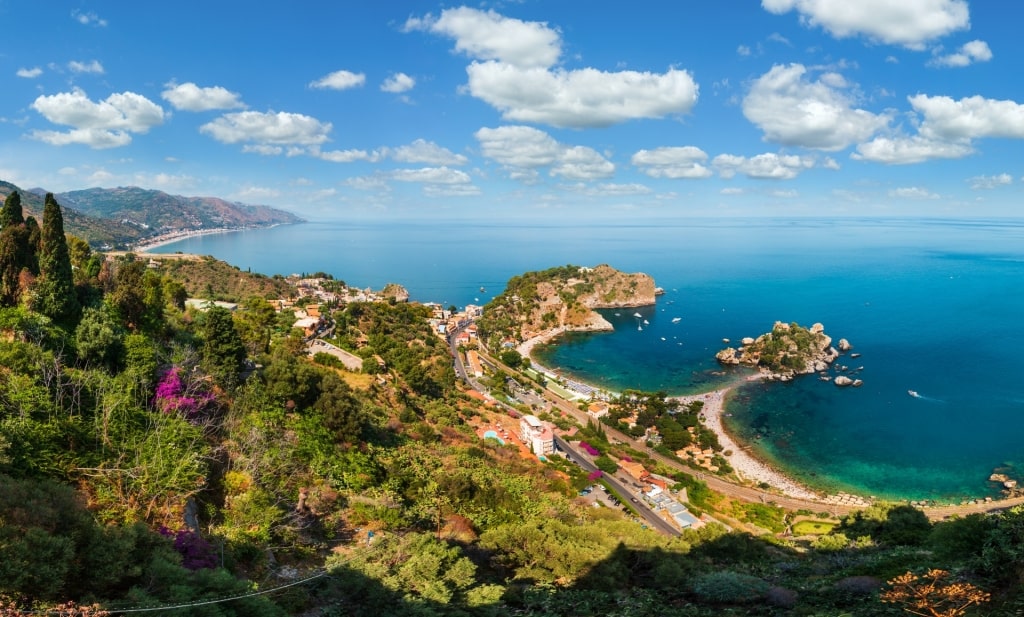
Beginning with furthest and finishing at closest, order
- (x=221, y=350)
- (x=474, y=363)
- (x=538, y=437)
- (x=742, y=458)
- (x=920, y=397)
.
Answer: (x=474, y=363), (x=920, y=397), (x=742, y=458), (x=538, y=437), (x=221, y=350)

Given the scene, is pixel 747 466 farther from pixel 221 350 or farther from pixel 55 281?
pixel 55 281

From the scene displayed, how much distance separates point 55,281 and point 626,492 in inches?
1016

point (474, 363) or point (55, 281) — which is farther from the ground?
point (55, 281)

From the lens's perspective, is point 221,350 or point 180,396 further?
point 221,350

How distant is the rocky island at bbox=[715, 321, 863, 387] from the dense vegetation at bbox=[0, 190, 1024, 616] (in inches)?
1408

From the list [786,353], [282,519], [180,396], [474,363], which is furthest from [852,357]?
[180,396]

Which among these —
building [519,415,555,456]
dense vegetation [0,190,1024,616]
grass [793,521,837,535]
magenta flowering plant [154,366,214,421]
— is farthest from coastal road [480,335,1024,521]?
magenta flowering plant [154,366,214,421]

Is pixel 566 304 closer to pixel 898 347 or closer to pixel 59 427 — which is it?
pixel 898 347

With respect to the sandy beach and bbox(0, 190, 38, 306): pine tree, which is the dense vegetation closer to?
bbox(0, 190, 38, 306): pine tree

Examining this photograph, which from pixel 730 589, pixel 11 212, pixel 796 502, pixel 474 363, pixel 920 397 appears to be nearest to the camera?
pixel 730 589

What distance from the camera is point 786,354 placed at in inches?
2099

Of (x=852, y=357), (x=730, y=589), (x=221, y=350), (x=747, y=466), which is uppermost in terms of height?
(x=221, y=350)

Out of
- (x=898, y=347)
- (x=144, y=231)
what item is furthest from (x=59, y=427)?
(x=144, y=231)

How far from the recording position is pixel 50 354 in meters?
12.3
